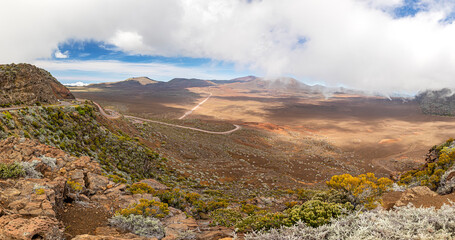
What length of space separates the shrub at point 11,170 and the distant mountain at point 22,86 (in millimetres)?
14827

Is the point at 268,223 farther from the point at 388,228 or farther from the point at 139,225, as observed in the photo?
the point at 139,225

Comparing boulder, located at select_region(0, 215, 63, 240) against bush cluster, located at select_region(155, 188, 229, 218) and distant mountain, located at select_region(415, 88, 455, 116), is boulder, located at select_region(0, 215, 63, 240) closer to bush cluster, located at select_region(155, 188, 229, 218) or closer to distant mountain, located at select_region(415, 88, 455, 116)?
bush cluster, located at select_region(155, 188, 229, 218)

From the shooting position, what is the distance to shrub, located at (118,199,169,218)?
6.78 metres

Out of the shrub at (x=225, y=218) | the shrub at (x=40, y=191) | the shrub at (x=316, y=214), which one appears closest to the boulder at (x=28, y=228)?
the shrub at (x=40, y=191)

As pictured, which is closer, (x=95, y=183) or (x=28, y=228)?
(x=28, y=228)

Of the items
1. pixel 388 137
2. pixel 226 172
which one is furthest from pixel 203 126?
pixel 388 137

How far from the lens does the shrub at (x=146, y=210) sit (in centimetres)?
678

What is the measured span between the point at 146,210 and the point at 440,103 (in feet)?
511

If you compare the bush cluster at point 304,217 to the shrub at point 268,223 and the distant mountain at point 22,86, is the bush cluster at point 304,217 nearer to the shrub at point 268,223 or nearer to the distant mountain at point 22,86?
the shrub at point 268,223

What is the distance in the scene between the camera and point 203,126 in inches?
2028

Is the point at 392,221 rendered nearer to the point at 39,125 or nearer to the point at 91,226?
the point at 91,226

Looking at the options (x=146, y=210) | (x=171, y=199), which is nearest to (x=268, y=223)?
(x=146, y=210)

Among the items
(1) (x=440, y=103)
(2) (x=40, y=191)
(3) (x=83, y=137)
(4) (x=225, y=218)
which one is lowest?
(4) (x=225, y=218)

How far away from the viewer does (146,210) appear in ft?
23.5
